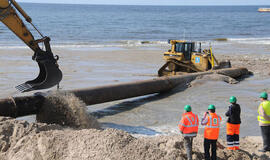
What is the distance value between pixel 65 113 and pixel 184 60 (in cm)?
892

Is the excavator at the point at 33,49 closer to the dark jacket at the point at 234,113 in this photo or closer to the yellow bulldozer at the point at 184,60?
the dark jacket at the point at 234,113

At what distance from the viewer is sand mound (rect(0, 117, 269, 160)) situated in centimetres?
636

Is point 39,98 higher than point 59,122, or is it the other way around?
point 39,98

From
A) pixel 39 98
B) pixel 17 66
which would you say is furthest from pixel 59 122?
pixel 17 66

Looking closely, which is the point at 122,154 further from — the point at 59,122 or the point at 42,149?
the point at 59,122

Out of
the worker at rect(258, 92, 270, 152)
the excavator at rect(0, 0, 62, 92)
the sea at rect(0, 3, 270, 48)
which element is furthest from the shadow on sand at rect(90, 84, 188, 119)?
the worker at rect(258, 92, 270, 152)

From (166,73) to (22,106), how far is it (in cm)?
928

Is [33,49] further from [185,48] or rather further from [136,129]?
[185,48]

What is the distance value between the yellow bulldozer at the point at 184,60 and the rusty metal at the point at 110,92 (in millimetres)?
890

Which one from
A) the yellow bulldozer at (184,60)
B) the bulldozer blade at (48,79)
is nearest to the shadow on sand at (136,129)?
the bulldozer blade at (48,79)

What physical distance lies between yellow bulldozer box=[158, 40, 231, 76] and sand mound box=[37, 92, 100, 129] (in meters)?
8.12

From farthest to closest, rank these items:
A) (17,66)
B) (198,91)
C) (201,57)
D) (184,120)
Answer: (17,66) < (201,57) < (198,91) < (184,120)

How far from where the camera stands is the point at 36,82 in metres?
10.2

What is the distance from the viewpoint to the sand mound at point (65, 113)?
9938mm
